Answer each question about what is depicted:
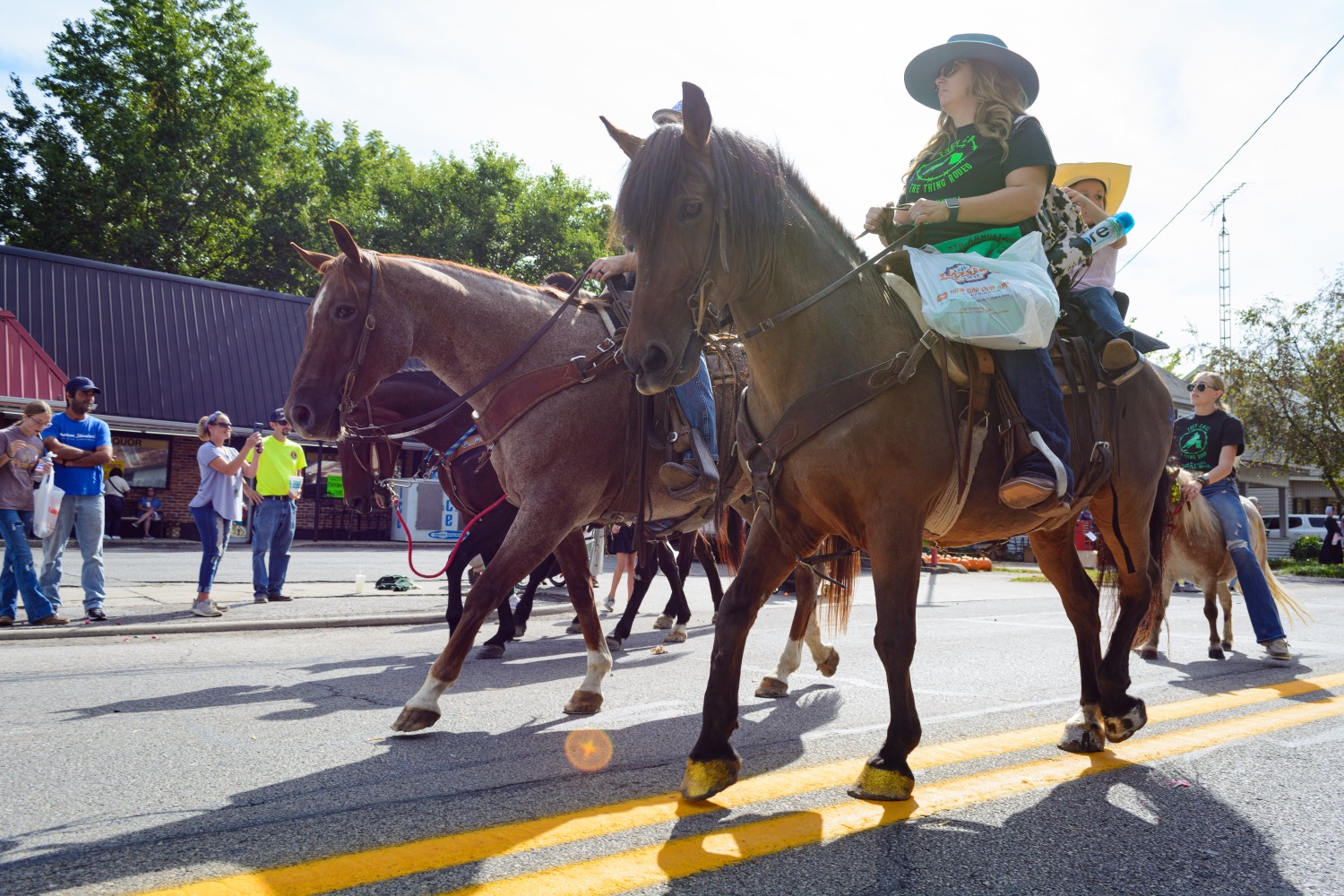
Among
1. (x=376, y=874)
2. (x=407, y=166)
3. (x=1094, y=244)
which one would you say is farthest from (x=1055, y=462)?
(x=407, y=166)

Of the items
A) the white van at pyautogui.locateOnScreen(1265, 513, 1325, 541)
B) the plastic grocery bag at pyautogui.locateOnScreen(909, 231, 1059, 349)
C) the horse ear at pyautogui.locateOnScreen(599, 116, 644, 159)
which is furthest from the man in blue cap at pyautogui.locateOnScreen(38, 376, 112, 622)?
the white van at pyautogui.locateOnScreen(1265, 513, 1325, 541)

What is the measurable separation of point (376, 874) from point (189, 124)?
39672 millimetres

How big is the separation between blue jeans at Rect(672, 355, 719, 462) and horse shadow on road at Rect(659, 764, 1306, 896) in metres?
2.34

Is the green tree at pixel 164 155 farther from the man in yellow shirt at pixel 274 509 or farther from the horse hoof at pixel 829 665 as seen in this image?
the horse hoof at pixel 829 665

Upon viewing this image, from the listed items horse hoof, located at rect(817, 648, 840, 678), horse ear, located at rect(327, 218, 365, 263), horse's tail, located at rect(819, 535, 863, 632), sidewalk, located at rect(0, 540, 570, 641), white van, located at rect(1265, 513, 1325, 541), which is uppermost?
horse ear, located at rect(327, 218, 365, 263)

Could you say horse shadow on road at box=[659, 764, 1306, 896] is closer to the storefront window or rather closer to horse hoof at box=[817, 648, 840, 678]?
horse hoof at box=[817, 648, 840, 678]

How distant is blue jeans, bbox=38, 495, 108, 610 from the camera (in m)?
9.12

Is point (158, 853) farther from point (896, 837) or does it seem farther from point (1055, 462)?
point (1055, 462)

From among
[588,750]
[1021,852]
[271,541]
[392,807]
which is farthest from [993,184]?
[271,541]

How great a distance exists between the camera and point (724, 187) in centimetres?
339

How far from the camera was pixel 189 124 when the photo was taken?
117 ft

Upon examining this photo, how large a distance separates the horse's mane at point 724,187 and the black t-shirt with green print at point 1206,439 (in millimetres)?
6136

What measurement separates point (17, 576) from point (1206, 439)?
1072cm

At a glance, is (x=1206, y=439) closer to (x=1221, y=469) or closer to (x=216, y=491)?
(x=1221, y=469)
